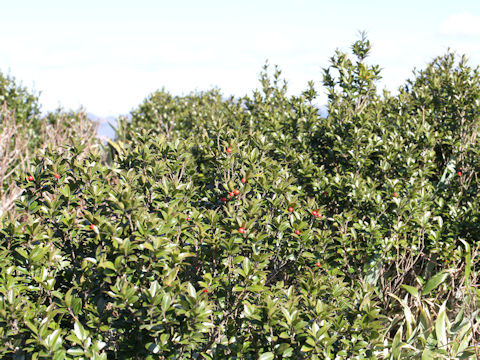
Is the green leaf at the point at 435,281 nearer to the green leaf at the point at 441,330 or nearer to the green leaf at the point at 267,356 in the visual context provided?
the green leaf at the point at 441,330

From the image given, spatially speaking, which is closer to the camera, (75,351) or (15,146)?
(75,351)

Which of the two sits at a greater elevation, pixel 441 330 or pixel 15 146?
pixel 15 146

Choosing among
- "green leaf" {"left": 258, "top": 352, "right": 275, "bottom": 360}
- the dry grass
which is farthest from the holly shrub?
the dry grass

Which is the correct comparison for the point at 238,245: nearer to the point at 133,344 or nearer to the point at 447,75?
the point at 133,344

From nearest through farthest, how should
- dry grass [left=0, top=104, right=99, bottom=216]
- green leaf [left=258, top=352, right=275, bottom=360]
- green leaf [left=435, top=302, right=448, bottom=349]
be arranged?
1. green leaf [left=258, top=352, right=275, bottom=360]
2. green leaf [left=435, top=302, right=448, bottom=349]
3. dry grass [left=0, top=104, right=99, bottom=216]

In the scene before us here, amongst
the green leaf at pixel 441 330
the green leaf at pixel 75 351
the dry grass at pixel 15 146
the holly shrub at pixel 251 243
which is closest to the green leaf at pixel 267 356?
the holly shrub at pixel 251 243

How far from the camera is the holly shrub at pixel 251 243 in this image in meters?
2.65

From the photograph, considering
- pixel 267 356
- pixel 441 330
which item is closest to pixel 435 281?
pixel 441 330

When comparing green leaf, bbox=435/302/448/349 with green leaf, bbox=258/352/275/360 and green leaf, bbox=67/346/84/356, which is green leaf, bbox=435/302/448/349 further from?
green leaf, bbox=67/346/84/356

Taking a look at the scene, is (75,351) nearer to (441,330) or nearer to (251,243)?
(251,243)

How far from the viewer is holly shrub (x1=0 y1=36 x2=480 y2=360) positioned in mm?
2648

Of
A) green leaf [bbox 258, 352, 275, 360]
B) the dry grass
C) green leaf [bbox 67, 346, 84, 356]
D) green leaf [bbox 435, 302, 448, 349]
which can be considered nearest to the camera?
green leaf [bbox 67, 346, 84, 356]

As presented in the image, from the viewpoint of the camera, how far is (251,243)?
311cm

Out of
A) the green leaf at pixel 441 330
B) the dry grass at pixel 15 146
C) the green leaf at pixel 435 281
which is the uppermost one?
the dry grass at pixel 15 146
